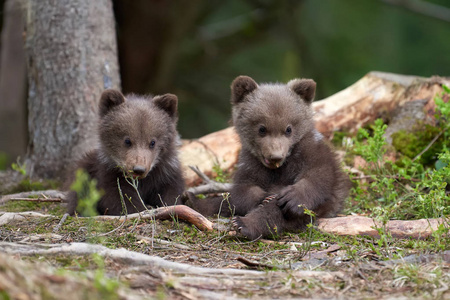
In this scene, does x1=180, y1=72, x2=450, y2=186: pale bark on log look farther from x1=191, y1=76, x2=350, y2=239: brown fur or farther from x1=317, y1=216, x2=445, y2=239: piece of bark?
x1=317, y1=216, x2=445, y2=239: piece of bark

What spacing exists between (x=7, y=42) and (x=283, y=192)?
30.6 feet

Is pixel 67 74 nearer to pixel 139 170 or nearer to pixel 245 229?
pixel 139 170

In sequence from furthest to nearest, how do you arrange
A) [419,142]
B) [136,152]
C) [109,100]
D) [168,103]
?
[419,142], [168,103], [109,100], [136,152]

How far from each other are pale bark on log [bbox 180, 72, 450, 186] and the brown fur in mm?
1671

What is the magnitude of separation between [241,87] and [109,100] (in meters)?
1.52

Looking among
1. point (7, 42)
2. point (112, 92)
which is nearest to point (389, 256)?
point (112, 92)

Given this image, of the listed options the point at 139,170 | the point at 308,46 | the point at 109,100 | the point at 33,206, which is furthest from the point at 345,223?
the point at 308,46

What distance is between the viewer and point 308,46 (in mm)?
14984

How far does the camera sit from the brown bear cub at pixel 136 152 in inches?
235

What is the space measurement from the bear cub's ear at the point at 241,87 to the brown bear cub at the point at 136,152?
0.77 meters

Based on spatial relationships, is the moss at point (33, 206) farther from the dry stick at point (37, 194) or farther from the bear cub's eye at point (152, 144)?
the bear cub's eye at point (152, 144)

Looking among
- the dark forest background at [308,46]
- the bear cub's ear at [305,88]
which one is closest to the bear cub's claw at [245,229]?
the bear cub's ear at [305,88]

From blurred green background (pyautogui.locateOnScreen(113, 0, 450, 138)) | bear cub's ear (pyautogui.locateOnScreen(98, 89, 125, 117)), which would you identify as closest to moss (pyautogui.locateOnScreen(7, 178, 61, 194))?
bear cub's ear (pyautogui.locateOnScreen(98, 89, 125, 117))

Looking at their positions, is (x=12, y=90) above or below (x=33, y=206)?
above
